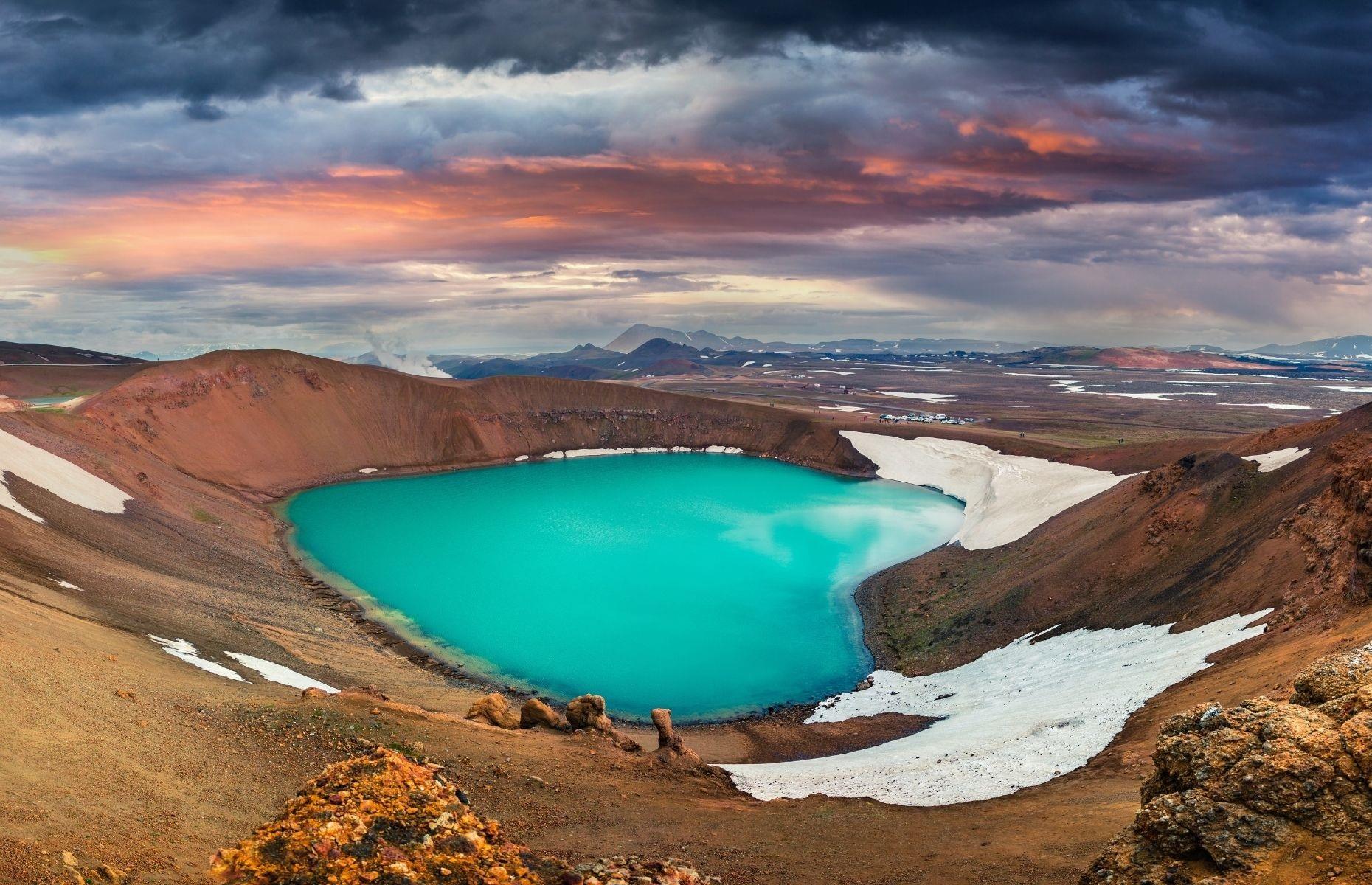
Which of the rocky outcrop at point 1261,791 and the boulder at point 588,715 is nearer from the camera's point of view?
the rocky outcrop at point 1261,791

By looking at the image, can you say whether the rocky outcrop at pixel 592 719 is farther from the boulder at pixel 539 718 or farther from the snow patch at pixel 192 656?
the snow patch at pixel 192 656

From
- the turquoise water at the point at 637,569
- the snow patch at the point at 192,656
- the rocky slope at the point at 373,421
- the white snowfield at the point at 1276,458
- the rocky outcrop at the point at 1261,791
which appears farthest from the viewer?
the rocky slope at the point at 373,421

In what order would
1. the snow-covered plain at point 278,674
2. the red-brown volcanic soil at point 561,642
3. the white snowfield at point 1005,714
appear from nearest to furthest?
the red-brown volcanic soil at point 561,642
the white snowfield at point 1005,714
the snow-covered plain at point 278,674

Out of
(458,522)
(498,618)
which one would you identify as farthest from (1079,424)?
(498,618)

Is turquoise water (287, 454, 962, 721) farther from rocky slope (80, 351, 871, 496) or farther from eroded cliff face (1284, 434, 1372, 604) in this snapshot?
eroded cliff face (1284, 434, 1372, 604)

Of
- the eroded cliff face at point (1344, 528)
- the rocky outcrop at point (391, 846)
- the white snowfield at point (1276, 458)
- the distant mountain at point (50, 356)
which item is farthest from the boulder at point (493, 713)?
the distant mountain at point (50, 356)

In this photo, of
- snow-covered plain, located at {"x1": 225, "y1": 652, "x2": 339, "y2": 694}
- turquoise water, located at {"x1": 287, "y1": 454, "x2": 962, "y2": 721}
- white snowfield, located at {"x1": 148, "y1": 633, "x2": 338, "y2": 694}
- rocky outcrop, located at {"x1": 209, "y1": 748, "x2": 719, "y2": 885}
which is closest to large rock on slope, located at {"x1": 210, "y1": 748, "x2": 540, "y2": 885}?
rocky outcrop, located at {"x1": 209, "y1": 748, "x2": 719, "y2": 885}

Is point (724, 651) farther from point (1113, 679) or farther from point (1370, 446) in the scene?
point (1370, 446)
